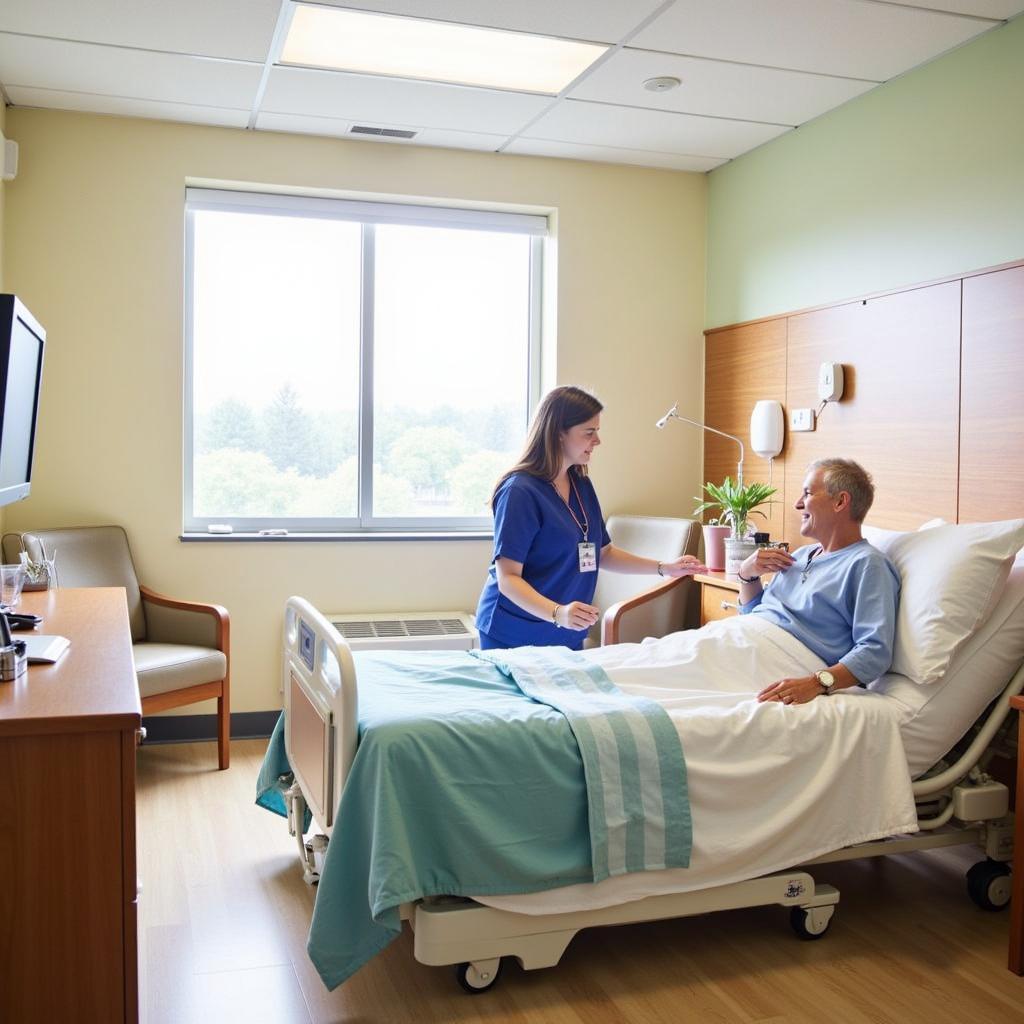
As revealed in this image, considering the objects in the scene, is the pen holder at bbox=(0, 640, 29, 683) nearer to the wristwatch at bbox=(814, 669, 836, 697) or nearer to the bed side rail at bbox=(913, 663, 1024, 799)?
the wristwatch at bbox=(814, 669, 836, 697)

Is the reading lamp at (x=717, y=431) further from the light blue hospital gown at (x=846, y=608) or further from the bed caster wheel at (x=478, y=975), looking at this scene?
the bed caster wheel at (x=478, y=975)

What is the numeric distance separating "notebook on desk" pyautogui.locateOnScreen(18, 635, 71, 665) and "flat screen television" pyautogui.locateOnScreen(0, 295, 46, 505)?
0.30 m

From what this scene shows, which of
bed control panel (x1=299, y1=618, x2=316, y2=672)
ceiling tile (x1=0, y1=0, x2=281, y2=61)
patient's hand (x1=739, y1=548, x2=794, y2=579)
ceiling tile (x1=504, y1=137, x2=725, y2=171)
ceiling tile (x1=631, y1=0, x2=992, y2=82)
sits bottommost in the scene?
bed control panel (x1=299, y1=618, x2=316, y2=672)

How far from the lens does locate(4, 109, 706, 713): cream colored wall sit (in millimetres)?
4176

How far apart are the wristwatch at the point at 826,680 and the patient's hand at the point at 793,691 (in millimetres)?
11

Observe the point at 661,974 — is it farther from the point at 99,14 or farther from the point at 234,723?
the point at 99,14

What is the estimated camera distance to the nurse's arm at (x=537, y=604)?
272 centimetres

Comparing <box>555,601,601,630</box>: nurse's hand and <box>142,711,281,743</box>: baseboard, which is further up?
<box>555,601,601,630</box>: nurse's hand

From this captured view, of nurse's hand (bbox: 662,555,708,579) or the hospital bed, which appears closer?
the hospital bed

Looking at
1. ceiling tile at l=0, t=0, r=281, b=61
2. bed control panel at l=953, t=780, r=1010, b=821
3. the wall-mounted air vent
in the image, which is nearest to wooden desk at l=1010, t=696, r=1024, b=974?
bed control panel at l=953, t=780, r=1010, b=821

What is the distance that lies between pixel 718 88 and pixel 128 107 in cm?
223

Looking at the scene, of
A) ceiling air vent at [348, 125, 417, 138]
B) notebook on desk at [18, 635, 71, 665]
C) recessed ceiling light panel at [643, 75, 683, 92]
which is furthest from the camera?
ceiling air vent at [348, 125, 417, 138]

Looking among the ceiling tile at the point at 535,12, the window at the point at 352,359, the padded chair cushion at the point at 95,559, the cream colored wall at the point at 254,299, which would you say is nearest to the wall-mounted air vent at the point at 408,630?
the cream colored wall at the point at 254,299

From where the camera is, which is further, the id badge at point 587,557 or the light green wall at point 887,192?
the light green wall at point 887,192
